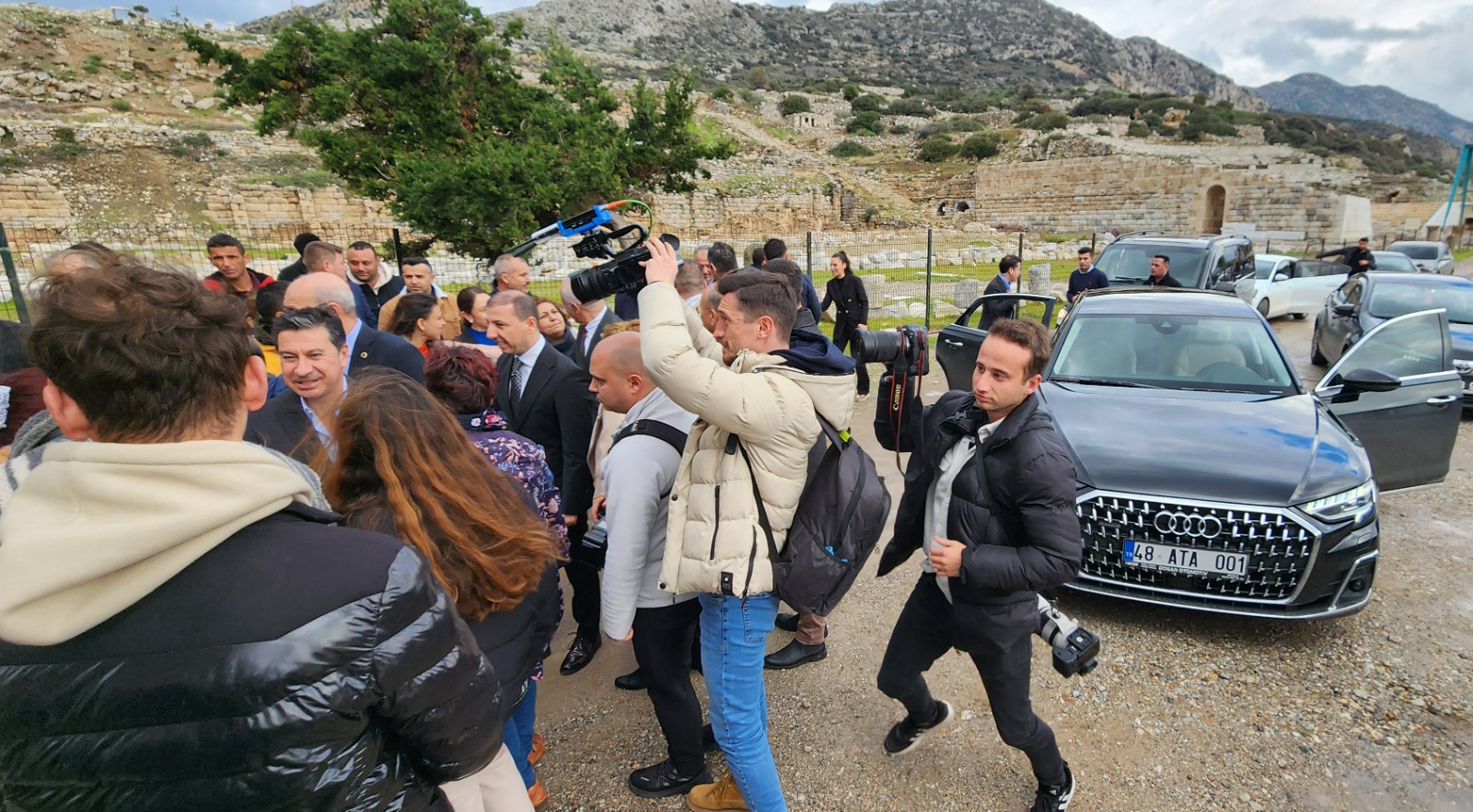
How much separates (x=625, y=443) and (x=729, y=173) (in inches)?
1170

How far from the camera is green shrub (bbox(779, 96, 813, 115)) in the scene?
57500 millimetres

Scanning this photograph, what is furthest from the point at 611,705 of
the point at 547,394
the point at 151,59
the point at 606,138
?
the point at 151,59

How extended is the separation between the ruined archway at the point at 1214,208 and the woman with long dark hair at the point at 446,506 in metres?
40.2

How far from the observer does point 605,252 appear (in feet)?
8.43

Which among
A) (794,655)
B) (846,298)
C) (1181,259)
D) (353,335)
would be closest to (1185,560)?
(794,655)

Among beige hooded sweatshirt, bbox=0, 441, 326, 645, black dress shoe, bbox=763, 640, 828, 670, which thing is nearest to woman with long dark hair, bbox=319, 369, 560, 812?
beige hooded sweatshirt, bbox=0, 441, 326, 645

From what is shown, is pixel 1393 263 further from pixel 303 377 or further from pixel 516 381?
pixel 303 377

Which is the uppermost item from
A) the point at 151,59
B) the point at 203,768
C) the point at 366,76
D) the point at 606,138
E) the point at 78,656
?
the point at 151,59

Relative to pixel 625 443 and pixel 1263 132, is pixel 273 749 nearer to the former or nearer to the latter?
pixel 625 443

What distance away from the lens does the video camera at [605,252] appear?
221 centimetres

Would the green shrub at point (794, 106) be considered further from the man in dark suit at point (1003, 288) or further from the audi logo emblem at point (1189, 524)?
the audi logo emblem at point (1189, 524)

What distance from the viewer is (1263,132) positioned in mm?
50219

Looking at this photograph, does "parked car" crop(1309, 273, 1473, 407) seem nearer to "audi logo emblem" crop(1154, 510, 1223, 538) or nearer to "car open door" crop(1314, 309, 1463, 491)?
"car open door" crop(1314, 309, 1463, 491)

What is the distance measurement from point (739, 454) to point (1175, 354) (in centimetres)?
393
